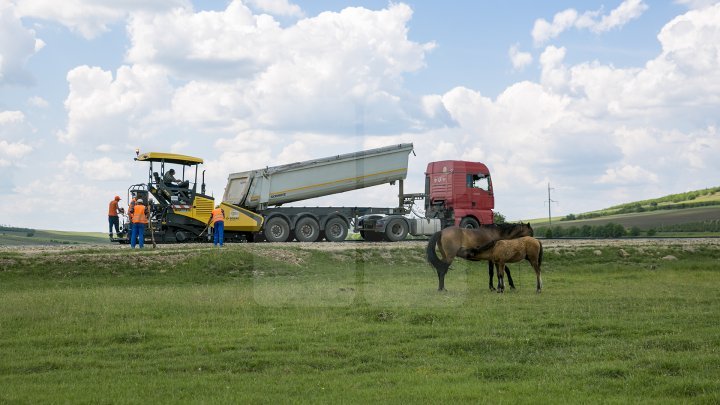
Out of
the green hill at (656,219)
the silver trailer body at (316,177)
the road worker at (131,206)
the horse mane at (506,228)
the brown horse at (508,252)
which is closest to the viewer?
the brown horse at (508,252)

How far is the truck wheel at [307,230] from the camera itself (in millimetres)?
35094

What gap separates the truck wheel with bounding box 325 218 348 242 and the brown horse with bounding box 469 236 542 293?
1717 centimetres

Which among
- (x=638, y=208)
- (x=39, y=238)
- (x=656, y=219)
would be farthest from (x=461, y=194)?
(x=638, y=208)

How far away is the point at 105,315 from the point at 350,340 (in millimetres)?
5552

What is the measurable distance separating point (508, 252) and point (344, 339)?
7.86 metres

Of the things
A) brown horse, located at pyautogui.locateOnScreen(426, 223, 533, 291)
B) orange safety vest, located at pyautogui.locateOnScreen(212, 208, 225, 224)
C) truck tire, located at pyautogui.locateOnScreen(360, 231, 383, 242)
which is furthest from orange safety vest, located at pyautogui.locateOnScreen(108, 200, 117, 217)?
brown horse, located at pyautogui.locateOnScreen(426, 223, 533, 291)

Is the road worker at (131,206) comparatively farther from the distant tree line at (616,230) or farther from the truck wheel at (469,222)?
the distant tree line at (616,230)

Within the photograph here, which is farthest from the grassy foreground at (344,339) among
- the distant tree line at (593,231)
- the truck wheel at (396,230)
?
the distant tree line at (593,231)

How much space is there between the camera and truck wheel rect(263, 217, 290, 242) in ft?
113

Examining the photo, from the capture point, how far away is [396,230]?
120ft

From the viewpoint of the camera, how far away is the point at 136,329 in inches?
523

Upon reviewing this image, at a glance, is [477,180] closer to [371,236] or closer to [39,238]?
[371,236]

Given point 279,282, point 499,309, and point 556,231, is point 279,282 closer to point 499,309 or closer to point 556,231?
point 499,309

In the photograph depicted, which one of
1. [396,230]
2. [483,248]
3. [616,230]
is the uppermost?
[616,230]
